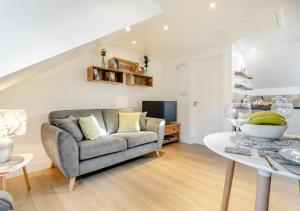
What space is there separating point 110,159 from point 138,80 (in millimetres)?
2009

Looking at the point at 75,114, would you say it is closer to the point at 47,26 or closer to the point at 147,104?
the point at 47,26

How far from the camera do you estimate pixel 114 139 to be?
87.5 inches

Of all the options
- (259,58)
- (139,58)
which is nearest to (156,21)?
(139,58)

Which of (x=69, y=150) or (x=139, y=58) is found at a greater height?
(x=139, y=58)

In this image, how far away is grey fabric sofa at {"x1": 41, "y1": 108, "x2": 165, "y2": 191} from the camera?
1.75 m

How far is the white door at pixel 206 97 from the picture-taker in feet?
11.3

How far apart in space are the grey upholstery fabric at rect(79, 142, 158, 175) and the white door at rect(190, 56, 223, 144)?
1.56 meters

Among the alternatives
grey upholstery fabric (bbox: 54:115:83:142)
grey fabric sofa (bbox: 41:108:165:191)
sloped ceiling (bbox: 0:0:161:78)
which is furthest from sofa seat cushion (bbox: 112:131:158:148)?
sloped ceiling (bbox: 0:0:161:78)

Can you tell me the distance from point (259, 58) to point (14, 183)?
5080mm

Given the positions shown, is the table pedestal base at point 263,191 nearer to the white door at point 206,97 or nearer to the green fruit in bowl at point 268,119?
the green fruit in bowl at point 268,119

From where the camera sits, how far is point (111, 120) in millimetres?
2803

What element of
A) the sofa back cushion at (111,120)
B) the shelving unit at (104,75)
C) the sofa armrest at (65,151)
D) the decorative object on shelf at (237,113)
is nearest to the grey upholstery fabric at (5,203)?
the sofa armrest at (65,151)

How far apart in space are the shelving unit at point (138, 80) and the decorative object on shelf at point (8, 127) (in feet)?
6.93

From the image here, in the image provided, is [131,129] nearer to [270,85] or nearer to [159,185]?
[159,185]
